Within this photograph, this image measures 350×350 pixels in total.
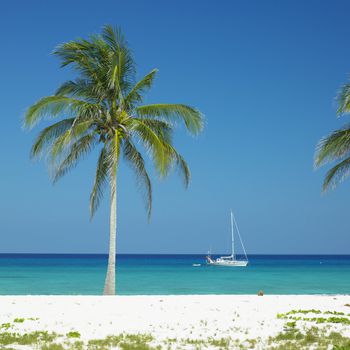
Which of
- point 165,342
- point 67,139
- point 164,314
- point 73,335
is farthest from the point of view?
point 67,139

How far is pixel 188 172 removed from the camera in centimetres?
2161

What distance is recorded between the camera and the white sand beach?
Result: 11781 mm

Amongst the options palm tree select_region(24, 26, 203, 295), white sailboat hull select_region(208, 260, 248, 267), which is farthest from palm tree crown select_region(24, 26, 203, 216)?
white sailboat hull select_region(208, 260, 248, 267)

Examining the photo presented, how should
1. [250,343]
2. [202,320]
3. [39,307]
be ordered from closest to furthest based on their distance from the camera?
1. [250,343]
2. [202,320]
3. [39,307]

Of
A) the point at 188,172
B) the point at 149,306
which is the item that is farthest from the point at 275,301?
the point at 188,172

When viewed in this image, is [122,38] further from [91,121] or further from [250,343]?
[250,343]

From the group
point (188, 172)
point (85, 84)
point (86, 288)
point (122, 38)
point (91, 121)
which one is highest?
point (122, 38)

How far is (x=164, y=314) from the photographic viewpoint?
1426 cm

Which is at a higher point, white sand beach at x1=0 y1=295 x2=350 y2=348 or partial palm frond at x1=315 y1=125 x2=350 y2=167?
partial palm frond at x1=315 y1=125 x2=350 y2=167

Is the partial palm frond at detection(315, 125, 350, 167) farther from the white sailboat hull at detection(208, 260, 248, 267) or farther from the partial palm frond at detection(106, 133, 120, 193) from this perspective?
the white sailboat hull at detection(208, 260, 248, 267)

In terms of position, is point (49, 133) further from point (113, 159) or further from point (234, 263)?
point (234, 263)

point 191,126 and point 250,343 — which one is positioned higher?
point 191,126

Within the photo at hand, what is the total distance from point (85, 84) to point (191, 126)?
425 cm

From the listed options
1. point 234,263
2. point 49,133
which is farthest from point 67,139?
point 234,263
